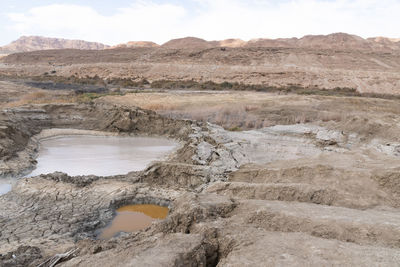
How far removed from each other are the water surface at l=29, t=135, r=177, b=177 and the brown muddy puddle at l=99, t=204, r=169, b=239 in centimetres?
235

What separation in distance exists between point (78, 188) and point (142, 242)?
164 inches

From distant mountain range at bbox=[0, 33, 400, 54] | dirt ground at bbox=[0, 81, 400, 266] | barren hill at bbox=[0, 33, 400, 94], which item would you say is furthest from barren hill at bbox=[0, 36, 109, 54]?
dirt ground at bbox=[0, 81, 400, 266]

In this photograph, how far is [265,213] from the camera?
438cm

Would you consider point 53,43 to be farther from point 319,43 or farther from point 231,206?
point 231,206

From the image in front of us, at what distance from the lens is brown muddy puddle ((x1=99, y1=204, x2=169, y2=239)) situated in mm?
5977

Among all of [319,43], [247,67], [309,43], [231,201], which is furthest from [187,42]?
[231,201]

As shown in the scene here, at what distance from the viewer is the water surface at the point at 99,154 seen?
9453 mm

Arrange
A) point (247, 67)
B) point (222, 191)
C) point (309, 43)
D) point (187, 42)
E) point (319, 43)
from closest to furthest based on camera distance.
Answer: point (222, 191)
point (247, 67)
point (319, 43)
point (309, 43)
point (187, 42)

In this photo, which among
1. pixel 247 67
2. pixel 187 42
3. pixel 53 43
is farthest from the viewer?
pixel 53 43

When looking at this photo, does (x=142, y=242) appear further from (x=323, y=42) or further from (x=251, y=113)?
(x=323, y=42)

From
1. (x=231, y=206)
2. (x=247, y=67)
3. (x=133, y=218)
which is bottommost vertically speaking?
(x=133, y=218)

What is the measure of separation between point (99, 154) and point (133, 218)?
517cm

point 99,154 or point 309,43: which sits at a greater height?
point 309,43

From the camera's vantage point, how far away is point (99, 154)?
36.5 feet
